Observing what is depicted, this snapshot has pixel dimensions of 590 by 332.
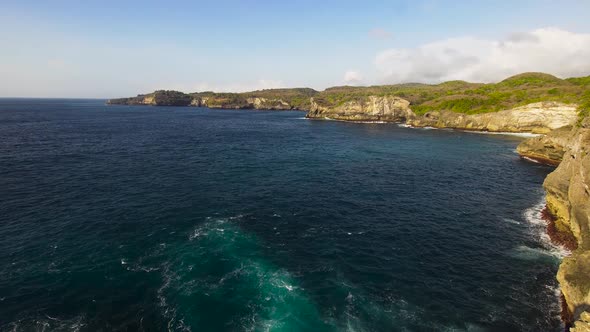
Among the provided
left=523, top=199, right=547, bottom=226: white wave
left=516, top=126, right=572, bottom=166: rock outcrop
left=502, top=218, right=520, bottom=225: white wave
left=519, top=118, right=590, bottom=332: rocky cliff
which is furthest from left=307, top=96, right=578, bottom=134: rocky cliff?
left=502, top=218, right=520, bottom=225: white wave

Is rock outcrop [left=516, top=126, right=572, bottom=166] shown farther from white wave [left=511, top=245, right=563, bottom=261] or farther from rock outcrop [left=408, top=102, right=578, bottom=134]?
white wave [left=511, top=245, right=563, bottom=261]

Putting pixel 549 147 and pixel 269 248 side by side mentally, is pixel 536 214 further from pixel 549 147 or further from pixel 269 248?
pixel 549 147

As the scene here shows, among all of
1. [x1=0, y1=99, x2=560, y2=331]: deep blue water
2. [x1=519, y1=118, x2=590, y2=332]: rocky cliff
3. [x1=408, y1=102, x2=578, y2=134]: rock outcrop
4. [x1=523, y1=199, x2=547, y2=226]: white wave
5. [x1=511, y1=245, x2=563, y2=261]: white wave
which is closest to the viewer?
[x1=519, y1=118, x2=590, y2=332]: rocky cliff

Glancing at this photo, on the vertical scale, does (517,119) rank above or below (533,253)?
above

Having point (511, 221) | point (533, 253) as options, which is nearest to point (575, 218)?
point (533, 253)

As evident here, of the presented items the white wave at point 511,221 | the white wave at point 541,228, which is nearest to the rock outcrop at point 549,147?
the white wave at point 541,228

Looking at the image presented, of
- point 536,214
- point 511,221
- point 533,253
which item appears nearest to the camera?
point 533,253

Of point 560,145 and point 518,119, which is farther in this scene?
point 518,119
